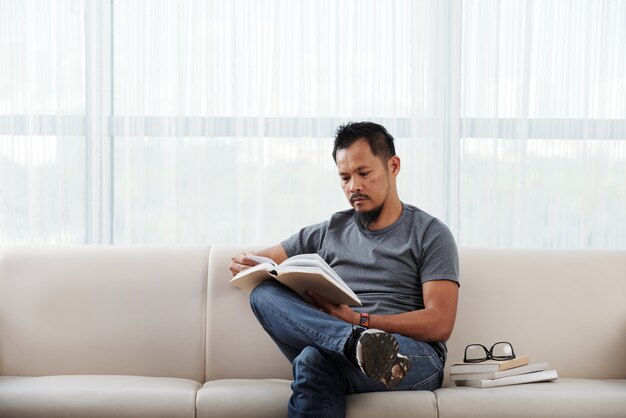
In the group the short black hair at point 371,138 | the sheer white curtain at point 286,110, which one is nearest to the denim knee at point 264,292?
the short black hair at point 371,138

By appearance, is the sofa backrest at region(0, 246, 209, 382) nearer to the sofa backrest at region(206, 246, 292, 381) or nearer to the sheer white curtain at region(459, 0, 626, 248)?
the sofa backrest at region(206, 246, 292, 381)

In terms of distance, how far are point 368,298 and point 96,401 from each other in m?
0.87

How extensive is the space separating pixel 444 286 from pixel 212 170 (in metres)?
1.40

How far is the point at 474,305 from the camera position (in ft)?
8.99

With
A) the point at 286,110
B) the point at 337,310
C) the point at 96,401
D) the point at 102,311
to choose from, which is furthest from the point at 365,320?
the point at 286,110

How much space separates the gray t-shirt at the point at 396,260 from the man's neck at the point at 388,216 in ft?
0.06

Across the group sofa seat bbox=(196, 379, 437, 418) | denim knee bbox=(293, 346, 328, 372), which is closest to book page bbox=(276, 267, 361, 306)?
denim knee bbox=(293, 346, 328, 372)

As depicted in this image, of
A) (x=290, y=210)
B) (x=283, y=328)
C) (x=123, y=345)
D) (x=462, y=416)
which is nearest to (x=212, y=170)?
(x=290, y=210)

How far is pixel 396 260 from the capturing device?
2557 mm

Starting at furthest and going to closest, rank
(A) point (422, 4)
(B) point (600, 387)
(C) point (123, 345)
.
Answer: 1. (A) point (422, 4)
2. (C) point (123, 345)
3. (B) point (600, 387)

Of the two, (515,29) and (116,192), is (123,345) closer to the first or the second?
(116,192)

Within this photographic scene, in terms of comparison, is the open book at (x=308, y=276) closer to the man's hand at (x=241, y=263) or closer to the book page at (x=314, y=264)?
the book page at (x=314, y=264)

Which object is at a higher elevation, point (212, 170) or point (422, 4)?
point (422, 4)

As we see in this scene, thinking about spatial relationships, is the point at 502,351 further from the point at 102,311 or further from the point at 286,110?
the point at 286,110
